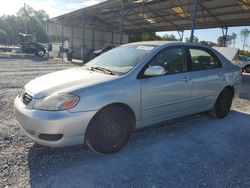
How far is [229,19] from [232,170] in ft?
56.4

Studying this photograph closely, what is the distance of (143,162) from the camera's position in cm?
343

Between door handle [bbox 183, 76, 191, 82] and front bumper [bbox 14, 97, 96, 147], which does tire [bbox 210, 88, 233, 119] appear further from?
front bumper [bbox 14, 97, 96, 147]

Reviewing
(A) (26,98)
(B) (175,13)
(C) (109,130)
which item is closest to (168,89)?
(C) (109,130)

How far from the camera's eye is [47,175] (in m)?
3.00

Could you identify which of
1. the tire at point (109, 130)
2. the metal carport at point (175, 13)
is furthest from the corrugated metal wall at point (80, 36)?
the tire at point (109, 130)

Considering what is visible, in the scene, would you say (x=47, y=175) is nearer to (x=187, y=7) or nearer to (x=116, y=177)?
(x=116, y=177)

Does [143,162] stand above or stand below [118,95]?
below

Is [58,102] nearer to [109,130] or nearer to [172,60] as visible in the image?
[109,130]

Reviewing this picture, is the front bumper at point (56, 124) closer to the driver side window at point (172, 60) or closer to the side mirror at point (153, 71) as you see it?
the side mirror at point (153, 71)

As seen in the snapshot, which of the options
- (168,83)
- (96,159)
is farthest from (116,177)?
(168,83)

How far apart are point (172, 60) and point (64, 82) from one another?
192 cm

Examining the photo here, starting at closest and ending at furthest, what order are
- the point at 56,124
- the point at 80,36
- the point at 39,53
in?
the point at 56,124, the point at 39,53, the point at 80,36

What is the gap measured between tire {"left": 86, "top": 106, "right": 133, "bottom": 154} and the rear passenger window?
1.89m

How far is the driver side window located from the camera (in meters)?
4.14
